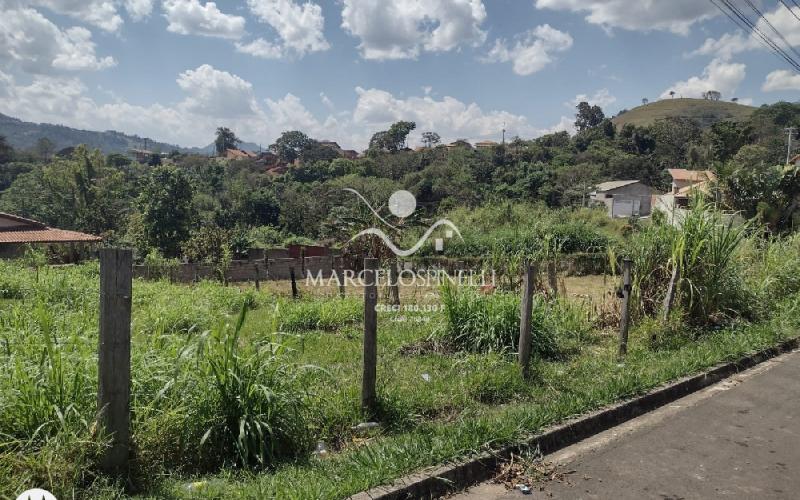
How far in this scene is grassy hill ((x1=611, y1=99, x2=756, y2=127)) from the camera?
395 ft

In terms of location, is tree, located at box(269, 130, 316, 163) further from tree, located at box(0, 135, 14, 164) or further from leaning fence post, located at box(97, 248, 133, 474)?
leaning fence post, located at box(97, 248, 133, 474)

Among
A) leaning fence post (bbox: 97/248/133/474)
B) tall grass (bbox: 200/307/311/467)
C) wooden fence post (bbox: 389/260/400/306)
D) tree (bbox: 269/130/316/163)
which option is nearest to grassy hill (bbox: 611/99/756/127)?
tree (bbox: 269/130/316/163)

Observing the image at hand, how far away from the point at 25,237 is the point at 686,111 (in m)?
139

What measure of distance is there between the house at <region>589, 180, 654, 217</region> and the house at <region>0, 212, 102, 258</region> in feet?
124

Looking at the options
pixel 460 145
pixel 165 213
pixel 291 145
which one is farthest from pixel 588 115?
pixel 165 213

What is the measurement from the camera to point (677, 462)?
3.57m

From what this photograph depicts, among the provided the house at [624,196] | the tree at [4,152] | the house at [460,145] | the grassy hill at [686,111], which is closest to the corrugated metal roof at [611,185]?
the house at [624,196]

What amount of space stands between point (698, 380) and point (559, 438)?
2259 mm

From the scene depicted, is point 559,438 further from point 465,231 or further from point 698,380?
point 465,231

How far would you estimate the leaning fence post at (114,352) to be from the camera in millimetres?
2746

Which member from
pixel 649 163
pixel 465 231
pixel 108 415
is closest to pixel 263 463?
pixel 108 415

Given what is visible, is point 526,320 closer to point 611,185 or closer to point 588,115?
point 611,185

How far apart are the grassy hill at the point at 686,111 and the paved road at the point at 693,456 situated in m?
127

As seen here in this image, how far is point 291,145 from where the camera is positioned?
100812 millimetres
